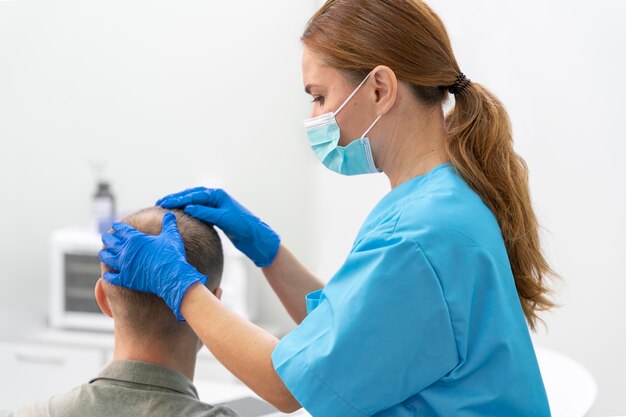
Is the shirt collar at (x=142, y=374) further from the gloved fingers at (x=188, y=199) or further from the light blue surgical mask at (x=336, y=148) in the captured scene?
the light blue surgical mask at (x=336, y=148)

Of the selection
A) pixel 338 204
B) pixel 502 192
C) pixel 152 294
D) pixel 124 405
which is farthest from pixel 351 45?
pixel 338 204

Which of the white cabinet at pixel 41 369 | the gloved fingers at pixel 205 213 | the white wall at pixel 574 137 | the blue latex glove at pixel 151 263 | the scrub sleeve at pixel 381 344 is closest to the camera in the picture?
the scrub sleeve at pixel 381 344

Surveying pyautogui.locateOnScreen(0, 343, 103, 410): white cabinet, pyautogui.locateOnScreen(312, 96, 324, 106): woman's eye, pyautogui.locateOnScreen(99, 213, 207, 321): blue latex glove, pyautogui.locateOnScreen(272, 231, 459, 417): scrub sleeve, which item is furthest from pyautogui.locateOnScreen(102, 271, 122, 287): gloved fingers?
pyautogui.locateOnScreen(0, 343, 103, 410): white cabinet

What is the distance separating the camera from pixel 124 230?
50.6 inches

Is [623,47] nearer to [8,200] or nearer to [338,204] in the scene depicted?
[338,204]

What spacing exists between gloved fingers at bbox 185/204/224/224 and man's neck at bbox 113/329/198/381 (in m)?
0.24

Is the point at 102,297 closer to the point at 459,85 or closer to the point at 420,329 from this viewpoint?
the point at 420,329

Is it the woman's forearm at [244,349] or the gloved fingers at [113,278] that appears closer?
the woman's forearm at [244,349]

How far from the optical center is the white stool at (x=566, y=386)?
1654 millimetres

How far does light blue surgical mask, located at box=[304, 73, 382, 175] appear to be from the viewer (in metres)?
1.31

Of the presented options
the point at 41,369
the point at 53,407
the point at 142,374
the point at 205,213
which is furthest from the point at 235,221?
the point at 41,369

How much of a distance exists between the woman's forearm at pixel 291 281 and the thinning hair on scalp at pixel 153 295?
25 cm

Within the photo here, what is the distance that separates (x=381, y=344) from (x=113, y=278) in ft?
1.53

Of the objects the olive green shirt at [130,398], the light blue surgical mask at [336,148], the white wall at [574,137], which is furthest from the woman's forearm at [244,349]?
the white wall at [574,137]
